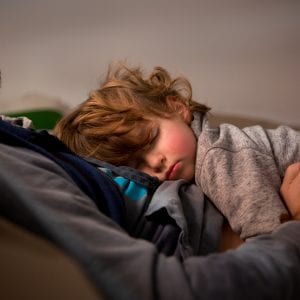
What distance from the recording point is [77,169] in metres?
0.51

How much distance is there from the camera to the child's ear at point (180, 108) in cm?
79

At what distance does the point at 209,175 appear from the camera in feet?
1.98

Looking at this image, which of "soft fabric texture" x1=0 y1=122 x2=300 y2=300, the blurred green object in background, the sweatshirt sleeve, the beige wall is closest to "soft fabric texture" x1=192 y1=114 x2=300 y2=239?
the sweatshirt sleeve

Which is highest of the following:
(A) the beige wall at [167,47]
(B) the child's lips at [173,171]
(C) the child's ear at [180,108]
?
(A) the beige wall at [167,47]

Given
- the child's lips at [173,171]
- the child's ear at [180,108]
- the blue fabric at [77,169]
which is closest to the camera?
the blue fabric at [77,169]

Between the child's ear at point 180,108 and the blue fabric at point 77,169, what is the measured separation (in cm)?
31

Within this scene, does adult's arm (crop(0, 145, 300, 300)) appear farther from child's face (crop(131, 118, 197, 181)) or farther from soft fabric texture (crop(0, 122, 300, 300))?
child's face (crop(131, 118, 197, 181))

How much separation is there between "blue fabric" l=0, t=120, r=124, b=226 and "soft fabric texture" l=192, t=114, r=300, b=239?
16 centimetres

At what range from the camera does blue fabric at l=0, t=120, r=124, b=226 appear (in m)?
0.47

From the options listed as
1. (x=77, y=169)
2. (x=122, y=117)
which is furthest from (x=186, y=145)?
(x=77, y=169)

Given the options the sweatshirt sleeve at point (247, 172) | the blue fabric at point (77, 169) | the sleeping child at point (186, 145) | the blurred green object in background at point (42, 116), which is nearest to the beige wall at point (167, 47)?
the blurred green object in background at point (42, 116)

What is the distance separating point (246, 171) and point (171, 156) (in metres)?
0.15

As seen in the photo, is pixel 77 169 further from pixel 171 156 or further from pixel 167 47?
pixel 167 47

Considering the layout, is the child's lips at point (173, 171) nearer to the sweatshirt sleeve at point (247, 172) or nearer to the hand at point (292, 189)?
the sweatshirt sleeve at point (247, 172)
